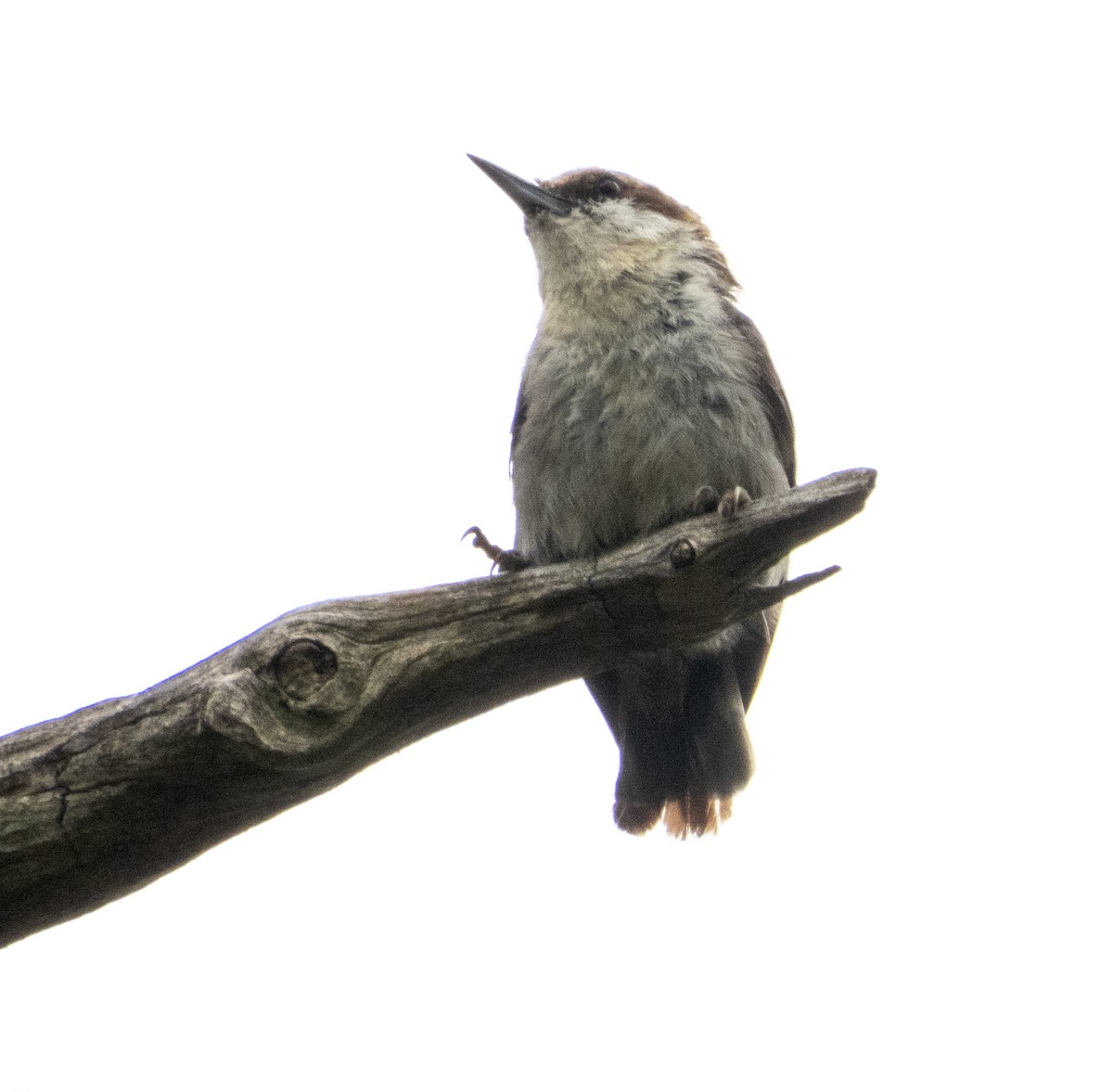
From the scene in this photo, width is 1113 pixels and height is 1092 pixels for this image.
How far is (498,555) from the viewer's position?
15.9ft

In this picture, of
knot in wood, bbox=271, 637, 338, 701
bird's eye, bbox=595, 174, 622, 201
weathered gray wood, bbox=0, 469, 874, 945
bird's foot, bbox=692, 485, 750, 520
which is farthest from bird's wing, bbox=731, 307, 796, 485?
knot in wood, bbox=271, 637, 338, 701

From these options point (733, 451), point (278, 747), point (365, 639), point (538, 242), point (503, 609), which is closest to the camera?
point (278, 747)

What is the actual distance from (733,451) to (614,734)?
4.38ft

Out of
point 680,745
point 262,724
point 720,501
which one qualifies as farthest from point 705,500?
point 262,724

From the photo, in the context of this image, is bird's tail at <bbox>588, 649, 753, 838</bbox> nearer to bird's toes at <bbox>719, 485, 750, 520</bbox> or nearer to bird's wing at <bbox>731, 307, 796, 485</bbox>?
bird's wing at <bbox>731, 307, 796, 485</bbox>

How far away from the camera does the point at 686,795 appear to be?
17.9 feet

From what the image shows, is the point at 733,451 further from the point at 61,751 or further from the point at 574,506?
the point at 61,751

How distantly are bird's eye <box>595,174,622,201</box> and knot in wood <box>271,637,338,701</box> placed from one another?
3.11 meters

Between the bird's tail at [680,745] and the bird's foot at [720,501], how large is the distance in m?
0.86

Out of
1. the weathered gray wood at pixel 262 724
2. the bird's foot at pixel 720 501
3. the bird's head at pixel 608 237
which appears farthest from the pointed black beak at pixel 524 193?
the weathered gray wood at pixel 262 724

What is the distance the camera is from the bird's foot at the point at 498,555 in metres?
4.82

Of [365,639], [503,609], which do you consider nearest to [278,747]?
[365,639]

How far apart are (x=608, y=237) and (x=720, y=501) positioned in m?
1.75

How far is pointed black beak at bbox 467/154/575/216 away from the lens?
5.93 metres
